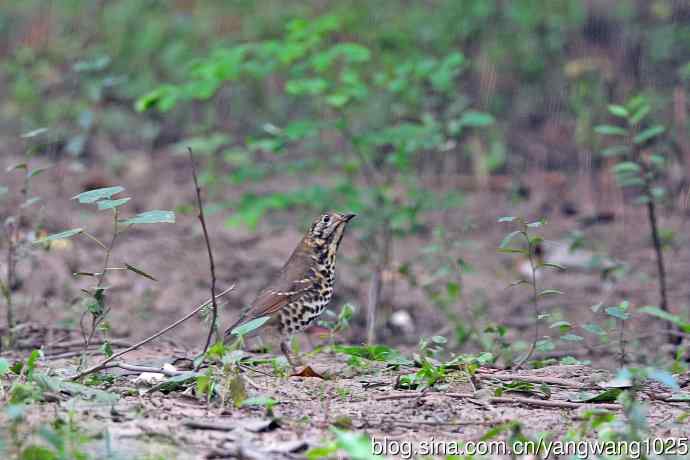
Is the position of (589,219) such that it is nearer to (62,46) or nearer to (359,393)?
(359,393)

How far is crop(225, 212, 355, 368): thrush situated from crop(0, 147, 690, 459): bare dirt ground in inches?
9.3

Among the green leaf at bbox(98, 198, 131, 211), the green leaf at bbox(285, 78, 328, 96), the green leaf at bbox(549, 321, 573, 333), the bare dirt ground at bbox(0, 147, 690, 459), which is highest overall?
the green leaf at bbox(285, 78, 328, 96)

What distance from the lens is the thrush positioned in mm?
5199

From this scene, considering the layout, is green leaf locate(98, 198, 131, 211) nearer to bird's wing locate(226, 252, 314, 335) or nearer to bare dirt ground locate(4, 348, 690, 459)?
bare dirt ground locate(4, 348, 690, 459)

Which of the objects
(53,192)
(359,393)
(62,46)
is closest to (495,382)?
(359,393)

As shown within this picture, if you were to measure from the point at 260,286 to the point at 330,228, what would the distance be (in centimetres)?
193

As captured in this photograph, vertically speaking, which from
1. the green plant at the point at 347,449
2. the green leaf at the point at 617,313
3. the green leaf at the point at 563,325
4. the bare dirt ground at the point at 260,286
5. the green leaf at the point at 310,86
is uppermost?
the green leaf at the point at 310,86

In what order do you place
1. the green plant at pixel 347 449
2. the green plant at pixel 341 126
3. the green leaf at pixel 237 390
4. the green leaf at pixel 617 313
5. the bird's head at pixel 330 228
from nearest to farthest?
the green plant at pixel 347 449 < the green leaf at pixel 237 390 < the green leaf at pixel 617 313 < the bird's head at pixel 330 228 < the green plant at pixel 341 126

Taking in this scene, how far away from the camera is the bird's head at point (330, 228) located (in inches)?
216

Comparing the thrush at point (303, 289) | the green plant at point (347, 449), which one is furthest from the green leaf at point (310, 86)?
the green plant at point (347, 449)

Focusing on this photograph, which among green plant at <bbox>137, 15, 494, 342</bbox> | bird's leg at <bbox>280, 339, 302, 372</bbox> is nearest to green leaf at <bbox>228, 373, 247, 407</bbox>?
bird's leg at <bbox>280, 339, 302, 372</bbox>

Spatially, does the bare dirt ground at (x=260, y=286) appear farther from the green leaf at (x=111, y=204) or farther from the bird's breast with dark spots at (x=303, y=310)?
the green leaf at (x=111, y=204)

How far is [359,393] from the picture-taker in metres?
4.13

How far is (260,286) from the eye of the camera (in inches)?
287
